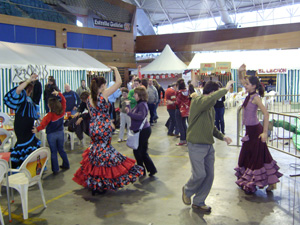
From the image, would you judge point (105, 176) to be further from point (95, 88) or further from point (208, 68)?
point (208, 68)

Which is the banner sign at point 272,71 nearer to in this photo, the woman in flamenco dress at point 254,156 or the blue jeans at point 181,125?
the blue jeans at point 181,125

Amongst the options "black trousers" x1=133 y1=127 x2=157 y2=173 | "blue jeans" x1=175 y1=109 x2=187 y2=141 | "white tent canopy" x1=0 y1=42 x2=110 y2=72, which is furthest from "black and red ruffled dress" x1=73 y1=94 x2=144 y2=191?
"white tent canopy" x1=0 y1=42 x2=110 y2=72

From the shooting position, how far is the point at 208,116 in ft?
13.8

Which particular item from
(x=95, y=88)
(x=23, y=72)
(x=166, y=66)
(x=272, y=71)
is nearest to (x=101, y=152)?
(x=95, y=88)

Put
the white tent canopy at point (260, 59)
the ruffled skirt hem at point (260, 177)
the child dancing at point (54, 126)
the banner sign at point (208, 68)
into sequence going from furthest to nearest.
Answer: the white tent canopy at point (260, 59)
the banner sign at point (208, 68)
the child dancing at point (54, 126)
the ruffled skirt hem at point (260, 177)

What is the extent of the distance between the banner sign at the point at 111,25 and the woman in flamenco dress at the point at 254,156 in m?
20.5

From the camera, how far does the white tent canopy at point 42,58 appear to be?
12.3 metres

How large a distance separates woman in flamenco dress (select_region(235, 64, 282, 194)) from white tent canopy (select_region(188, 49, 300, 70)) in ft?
53.6

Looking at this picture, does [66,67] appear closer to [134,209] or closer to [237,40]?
[134,209]

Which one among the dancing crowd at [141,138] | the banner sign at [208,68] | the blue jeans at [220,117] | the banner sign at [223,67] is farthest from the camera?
the banner sign at [208,68]

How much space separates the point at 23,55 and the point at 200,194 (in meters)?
11.4

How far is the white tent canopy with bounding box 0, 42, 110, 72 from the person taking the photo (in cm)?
1228

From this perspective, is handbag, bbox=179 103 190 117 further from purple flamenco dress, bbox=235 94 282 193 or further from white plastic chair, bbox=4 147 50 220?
white plastic chair, bbox=4 147 50 220

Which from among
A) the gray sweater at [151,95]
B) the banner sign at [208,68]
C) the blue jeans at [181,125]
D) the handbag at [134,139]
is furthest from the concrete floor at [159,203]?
the banner sign at [208,68]
